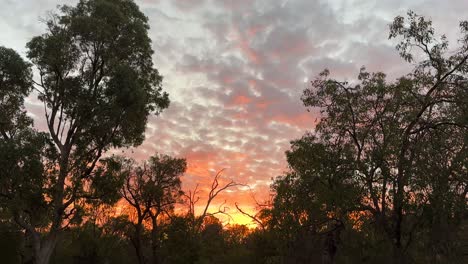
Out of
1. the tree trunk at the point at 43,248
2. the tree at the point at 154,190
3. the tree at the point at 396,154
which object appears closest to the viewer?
the tree at the point at 396,154

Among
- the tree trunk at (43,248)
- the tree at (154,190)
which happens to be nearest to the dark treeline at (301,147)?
the tree trunk at (43,248)

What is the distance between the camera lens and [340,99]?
2070cm

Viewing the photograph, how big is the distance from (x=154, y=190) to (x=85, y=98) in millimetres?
24199

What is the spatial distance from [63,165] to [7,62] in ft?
23.3

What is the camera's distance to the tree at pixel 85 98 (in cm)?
2444

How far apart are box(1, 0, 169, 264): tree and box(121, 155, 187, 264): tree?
70.5 ft

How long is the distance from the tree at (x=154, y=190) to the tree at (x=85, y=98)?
21.5m

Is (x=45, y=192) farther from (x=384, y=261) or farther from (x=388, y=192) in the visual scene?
(x=384, y=261)

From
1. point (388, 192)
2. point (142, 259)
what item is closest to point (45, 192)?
point (388, 192)

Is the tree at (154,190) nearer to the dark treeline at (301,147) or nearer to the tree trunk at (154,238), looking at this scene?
the tree trunk at (154,238)

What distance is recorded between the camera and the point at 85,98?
84.0 ft

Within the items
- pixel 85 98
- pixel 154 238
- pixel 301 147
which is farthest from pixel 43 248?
pixel 154 238

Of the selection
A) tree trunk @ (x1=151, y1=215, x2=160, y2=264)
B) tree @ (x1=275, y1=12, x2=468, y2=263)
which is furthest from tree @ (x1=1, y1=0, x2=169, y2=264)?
tree trunk @ (x1=151, y1=215, x2=160, y2=264)

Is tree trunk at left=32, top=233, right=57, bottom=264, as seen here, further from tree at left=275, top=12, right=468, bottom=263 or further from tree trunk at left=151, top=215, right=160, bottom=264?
tree trunk at left=151, top=215, right=160, bottom=264
